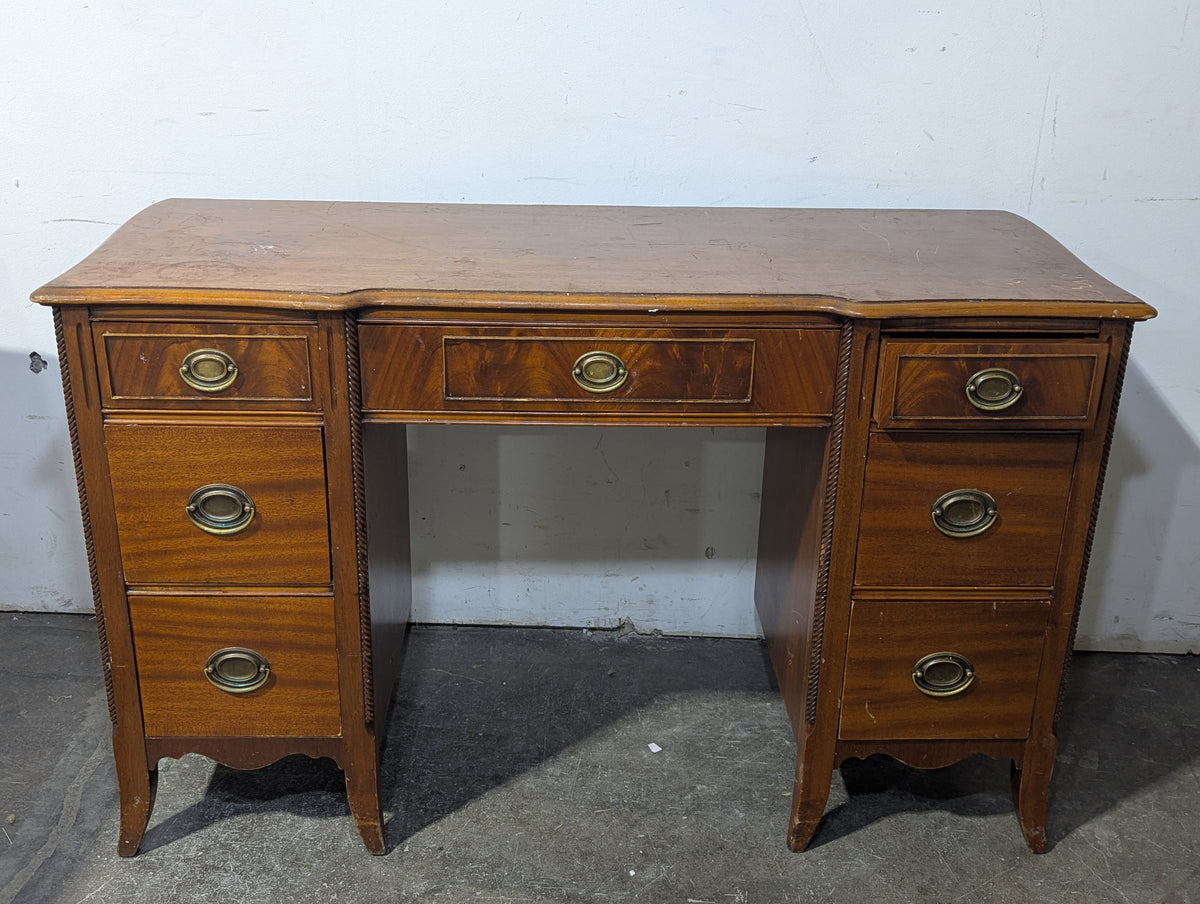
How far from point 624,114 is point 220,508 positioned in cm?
103

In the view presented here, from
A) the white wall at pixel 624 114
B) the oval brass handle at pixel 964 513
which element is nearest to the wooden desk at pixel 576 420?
the oval brass handle at pixel 964 513

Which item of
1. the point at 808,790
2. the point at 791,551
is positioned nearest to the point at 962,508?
the point at 791,551

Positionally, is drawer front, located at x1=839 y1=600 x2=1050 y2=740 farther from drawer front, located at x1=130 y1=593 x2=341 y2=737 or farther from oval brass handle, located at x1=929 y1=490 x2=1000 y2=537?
drawer front, located at x1=130 y1=593 x2=341 y2=737

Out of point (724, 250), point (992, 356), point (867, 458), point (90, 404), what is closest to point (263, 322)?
point (90, 404)

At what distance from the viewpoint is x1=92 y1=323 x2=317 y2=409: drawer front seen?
1569mm

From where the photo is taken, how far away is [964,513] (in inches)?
67.7

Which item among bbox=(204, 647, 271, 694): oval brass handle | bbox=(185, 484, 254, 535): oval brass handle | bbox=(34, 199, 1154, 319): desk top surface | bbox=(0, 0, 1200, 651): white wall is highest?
bbox=(0, 0, 1200, 651): white wall

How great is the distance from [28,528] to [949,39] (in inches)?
83.0

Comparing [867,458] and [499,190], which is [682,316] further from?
[499,190]

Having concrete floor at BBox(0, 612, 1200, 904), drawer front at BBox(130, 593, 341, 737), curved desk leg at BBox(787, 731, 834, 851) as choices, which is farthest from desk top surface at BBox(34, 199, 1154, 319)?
concrete floor at BBox(0, 612, 1200, 904)

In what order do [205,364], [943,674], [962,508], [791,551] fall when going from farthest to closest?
[791,551] < [943,674] < [962,508] < [205,364]

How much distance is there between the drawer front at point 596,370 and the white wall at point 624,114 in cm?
68

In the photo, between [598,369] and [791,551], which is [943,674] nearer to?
[791,551]

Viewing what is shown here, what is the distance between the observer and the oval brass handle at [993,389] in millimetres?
1605
